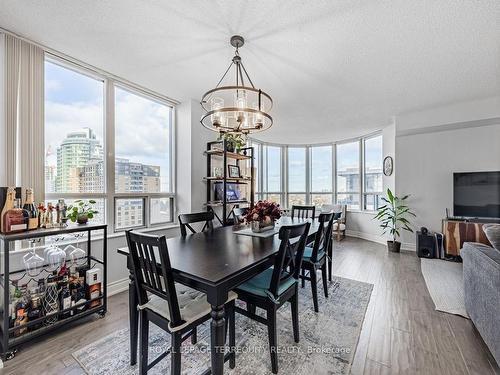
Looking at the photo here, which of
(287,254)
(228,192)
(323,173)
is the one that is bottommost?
(287,254)

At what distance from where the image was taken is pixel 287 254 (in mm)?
1739

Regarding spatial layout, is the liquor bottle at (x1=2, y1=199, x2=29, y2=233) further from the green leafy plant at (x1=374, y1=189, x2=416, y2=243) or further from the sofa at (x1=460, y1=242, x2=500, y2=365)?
the green leafy plant at (x1=374, y1=189, x2=416, y2=243)

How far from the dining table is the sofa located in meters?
1.54

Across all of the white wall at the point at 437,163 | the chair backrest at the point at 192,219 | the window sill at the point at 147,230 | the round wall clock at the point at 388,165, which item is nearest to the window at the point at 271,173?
the round wall clock at the point at 388,165

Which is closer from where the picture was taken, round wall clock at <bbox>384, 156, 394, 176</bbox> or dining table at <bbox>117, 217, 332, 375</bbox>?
dining table at <bbox>117, 217, 332, 375</bbox>

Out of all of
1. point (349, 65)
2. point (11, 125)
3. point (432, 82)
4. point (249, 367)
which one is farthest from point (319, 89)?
point (11, 125)

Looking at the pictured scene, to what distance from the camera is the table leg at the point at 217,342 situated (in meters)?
1.24

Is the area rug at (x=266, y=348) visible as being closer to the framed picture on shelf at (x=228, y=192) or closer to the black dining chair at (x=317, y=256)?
the black dining chair at (x=317, y=256)

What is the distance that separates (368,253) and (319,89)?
3255mm

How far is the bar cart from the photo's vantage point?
1.70 m

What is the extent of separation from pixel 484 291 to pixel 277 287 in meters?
1.60

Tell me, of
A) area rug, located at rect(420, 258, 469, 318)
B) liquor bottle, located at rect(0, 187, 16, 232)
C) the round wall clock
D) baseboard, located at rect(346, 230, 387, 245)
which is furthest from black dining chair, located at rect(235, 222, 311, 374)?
baseboard, located at rect(346, 230, 387, 245)

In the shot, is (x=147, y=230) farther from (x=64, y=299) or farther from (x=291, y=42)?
(x=291, y=42)

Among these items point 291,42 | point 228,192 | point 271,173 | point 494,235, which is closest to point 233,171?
point 228,192
